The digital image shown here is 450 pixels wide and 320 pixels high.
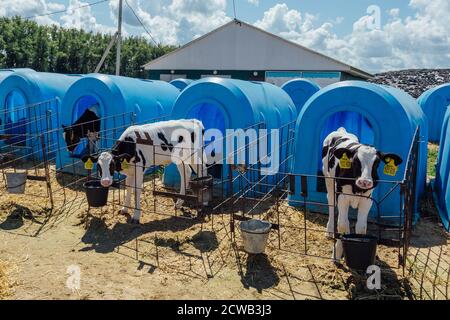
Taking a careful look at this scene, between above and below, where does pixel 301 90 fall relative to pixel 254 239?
above

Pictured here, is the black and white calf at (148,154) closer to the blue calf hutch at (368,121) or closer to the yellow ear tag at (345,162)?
the blue calf hutch at (368,121)

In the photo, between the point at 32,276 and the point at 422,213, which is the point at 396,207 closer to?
the point at 422,213

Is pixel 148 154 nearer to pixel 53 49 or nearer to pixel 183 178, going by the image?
pixel 183 178

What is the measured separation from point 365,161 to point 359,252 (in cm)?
130

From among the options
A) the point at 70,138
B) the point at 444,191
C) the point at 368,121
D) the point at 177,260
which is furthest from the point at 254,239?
the point at 70,138

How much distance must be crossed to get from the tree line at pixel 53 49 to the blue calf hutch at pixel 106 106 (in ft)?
85.9

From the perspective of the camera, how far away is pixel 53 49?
3725 centimetres

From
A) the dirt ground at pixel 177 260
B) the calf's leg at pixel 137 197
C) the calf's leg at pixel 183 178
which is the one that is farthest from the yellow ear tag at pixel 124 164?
the calf's leg at pixel 183 178

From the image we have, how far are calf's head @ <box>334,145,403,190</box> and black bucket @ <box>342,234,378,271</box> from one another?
0.77m

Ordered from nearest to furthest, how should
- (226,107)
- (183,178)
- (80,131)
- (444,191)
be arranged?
1. (444,191)
2. (183,178)
3. (226,107)
4. (80,131)

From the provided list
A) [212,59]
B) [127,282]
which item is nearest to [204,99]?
[127,282]

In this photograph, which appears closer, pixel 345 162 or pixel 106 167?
pixel 345 162

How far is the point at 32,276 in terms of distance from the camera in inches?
231

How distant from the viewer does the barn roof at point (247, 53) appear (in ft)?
95.3
